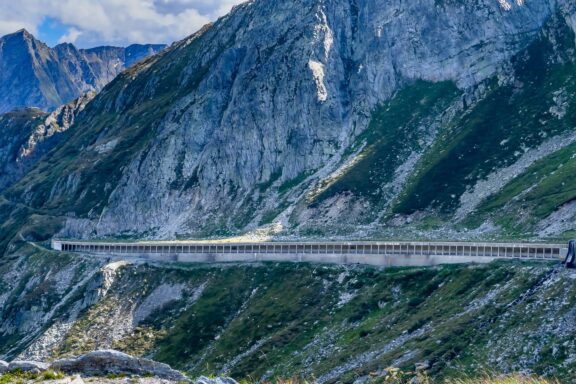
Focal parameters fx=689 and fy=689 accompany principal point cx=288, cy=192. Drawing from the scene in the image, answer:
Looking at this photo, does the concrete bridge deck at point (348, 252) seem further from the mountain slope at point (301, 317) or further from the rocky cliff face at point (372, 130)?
the rocky cliff face at point (372, 130)

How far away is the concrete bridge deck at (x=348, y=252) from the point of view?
99.3m

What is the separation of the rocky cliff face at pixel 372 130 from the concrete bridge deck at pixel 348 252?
1821cm

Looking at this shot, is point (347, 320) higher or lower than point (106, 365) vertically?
lower

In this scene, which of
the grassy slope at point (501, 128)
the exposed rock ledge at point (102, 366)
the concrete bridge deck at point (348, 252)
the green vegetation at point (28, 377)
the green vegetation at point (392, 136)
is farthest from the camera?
the green vegetation at point (392, 136)

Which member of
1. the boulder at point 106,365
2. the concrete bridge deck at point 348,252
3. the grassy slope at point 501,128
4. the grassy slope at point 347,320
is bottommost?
the grassy slope at point 347,320

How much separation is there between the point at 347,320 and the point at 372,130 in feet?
293

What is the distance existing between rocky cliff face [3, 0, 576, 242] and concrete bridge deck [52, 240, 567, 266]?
18208mm

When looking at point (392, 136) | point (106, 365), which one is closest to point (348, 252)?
point (392, 136)

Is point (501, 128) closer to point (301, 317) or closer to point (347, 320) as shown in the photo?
point (301, 317)

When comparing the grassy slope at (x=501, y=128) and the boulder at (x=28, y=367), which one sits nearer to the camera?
the boulder at (x=28, y=367)

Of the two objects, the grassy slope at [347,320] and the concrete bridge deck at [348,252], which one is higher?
the concrete bridge deck at [348,252]

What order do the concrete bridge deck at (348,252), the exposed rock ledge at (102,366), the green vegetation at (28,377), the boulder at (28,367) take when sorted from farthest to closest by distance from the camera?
the concrete bridge deck at (348,252), the exposed rock ledge at (102,366), the boulder at (28,367), the green vegetation at (28,377)

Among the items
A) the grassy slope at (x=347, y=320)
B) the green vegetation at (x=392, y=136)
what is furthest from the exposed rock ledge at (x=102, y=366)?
the green vegetation at (x=392, y=136)

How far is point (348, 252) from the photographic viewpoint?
11588 centimetres
